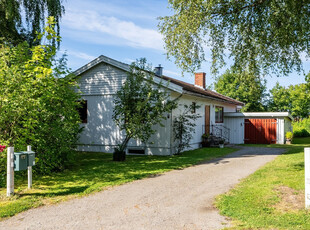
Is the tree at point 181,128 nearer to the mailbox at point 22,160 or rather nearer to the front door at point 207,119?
the front door at point 207,119

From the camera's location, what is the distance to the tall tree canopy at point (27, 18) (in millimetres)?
12867

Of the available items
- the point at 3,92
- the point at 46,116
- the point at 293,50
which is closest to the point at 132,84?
the point at 46,116

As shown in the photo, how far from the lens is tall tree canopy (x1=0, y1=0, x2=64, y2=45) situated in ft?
42.2

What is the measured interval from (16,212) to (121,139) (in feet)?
→ 31.9

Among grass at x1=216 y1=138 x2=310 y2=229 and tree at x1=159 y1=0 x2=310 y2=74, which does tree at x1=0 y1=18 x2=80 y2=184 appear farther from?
grass at x1=216 y1=138 x2=310 y2=229

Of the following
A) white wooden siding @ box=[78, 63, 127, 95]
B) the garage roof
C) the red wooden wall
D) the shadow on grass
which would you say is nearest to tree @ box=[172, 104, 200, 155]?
white wooden siding @ box=[78, 63, 127, 95]

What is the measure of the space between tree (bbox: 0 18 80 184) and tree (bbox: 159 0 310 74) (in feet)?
13.0

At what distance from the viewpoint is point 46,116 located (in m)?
8.95

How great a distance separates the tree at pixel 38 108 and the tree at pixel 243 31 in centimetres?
398

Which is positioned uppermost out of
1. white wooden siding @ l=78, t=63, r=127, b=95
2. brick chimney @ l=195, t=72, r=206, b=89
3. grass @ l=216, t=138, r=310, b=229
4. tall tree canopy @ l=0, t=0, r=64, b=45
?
A: tall tree canopy @ l=0, t=0, r=64, b=45

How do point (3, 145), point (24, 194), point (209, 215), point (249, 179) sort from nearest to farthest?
point (209, 215) → point (24, 194) → point (3, 145) → point (249, 179)

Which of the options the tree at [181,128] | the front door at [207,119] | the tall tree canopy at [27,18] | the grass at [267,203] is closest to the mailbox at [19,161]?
the grass at [267,203]

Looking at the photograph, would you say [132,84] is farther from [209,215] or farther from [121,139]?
[209,215]

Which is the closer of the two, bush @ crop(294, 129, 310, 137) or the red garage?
the red garage
